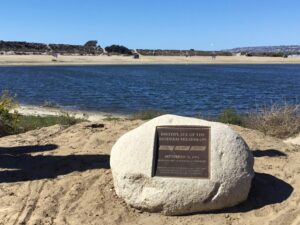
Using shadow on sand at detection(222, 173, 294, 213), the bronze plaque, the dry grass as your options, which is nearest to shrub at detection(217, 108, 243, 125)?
the dry grass

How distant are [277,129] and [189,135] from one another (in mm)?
5977

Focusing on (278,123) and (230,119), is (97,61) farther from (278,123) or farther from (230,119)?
(278,123)

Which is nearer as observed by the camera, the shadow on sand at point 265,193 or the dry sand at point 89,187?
the dry sand at point 89,187

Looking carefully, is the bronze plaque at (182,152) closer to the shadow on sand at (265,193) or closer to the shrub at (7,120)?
the shadow on sand at (265,193)

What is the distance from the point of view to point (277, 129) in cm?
1280

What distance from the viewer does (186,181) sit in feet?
22.5

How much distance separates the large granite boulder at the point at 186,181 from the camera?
6805 millimetres

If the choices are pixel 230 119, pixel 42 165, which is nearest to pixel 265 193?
pixel 42 165

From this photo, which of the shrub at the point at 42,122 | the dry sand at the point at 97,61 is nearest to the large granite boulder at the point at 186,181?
the shrub at the point at 42,122

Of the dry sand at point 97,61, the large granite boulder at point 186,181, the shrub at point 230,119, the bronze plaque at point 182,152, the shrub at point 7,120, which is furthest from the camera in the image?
the dry sand at point 97,61

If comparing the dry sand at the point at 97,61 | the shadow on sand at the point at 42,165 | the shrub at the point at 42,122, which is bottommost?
the dry sand at the point at 97,61

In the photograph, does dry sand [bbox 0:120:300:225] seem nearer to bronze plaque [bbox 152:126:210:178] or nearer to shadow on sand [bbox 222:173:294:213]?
shadow on sand [bbox 222:173:294:213]

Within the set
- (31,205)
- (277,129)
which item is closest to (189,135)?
(31,205)

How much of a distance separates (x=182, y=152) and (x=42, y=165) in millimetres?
2654
